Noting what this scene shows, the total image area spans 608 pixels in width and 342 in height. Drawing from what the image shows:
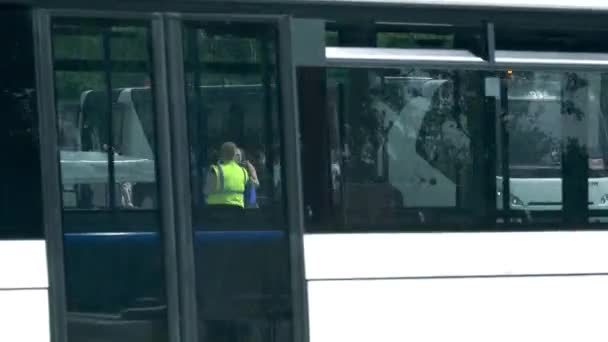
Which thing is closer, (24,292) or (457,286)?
(24,292)

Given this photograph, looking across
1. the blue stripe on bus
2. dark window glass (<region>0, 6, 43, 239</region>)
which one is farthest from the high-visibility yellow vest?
dark window glass (<region>0, 6, 43, 239</region>)

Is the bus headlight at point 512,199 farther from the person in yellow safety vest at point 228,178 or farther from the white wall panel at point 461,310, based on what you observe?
the person in yellow safety vest at point 228,178

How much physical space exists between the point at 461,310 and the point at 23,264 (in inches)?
102

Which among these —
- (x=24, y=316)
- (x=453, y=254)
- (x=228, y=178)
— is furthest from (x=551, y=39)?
(x=24, y=316)

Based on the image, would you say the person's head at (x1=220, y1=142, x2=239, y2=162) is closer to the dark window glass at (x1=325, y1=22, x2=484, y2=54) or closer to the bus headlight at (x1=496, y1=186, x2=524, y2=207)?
the dark window glass at (x1=325, y1=22, x2=484, y2=54)

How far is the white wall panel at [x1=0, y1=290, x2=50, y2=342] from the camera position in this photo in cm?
641

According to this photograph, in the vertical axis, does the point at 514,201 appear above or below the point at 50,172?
below

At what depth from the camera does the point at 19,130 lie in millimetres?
6508

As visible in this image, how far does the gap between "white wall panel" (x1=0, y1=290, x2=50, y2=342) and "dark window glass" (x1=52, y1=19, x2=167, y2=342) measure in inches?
6.3

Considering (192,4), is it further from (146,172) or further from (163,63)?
(146,172)

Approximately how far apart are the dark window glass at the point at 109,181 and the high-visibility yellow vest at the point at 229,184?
360 mm

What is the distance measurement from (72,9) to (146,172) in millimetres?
1009

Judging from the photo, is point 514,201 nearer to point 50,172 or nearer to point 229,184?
point 229,184

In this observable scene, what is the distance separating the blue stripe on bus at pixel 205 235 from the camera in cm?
660
